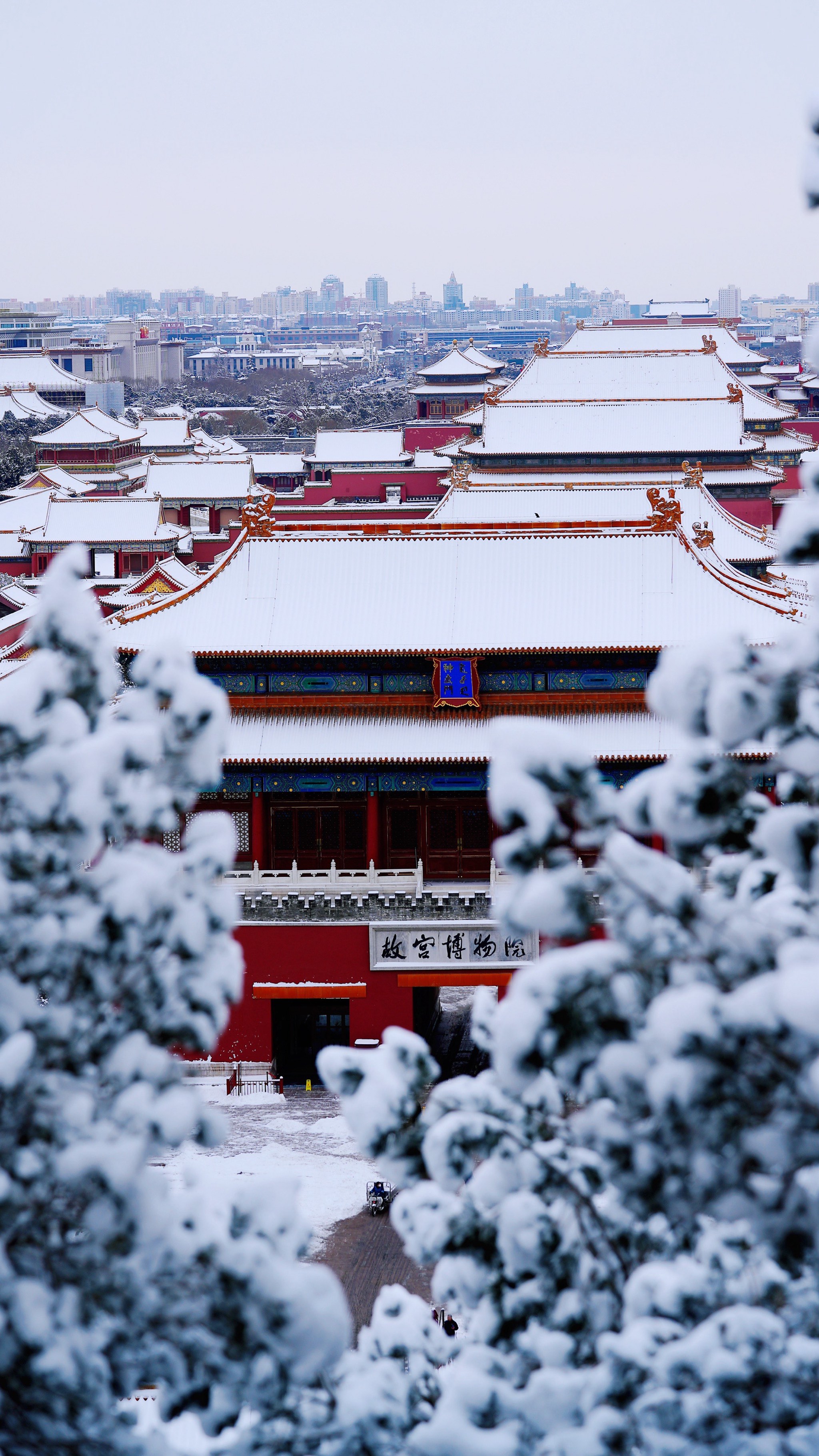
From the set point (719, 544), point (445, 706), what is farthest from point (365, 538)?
point (719, 544)

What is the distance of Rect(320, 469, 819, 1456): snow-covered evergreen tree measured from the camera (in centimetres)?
534

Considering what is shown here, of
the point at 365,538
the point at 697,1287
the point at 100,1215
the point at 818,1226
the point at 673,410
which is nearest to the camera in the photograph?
the point at 818,1226

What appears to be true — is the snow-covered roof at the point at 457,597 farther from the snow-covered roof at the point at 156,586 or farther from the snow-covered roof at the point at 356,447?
the snow-covered roof at the point at 356,447

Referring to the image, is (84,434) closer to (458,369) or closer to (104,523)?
(104,523)

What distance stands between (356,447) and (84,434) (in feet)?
35.0

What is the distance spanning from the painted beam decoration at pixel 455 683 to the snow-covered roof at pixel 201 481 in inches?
1395

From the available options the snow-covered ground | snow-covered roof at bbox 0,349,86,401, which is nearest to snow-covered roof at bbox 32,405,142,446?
snow-covered roof at bbox 0,349,86,401

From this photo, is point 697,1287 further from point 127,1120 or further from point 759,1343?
point 127,1120

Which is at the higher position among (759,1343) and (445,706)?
(759,1343)

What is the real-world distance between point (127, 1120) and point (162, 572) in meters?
28.1

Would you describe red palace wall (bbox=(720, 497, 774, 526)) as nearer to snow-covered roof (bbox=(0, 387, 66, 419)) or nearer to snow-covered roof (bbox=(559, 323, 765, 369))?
snow-covered roof (bbox=(559, 323, 765, 369))

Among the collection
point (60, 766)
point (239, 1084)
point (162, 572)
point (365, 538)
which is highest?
point (60, 766)

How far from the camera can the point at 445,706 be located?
2147cm

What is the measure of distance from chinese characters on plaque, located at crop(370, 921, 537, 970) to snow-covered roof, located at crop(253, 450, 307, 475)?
146 ft
